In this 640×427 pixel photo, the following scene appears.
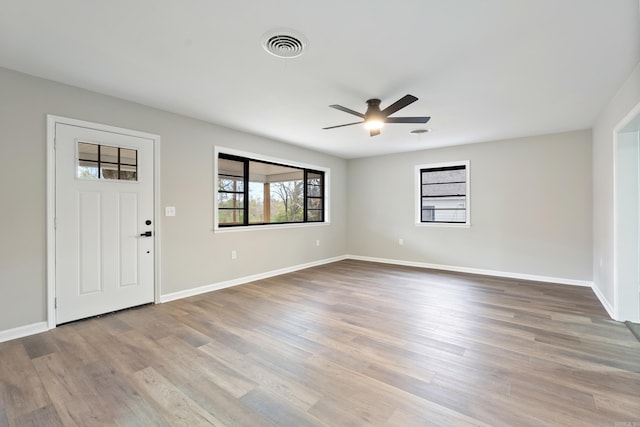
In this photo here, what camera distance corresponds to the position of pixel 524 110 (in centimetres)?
382

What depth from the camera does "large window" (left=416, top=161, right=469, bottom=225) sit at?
5866 millimetres

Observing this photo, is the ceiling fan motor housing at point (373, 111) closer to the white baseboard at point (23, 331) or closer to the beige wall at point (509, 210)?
the beige wall at point (509, 210)

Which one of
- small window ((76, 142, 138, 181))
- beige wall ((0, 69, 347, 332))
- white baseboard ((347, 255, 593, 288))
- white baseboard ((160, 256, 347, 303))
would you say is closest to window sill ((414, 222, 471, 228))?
white baseboard ((347, 255, 593, 288))

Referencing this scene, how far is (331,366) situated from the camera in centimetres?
230

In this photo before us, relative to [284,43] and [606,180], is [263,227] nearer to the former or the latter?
[284,43]

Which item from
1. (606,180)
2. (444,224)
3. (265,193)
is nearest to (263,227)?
(265,193)

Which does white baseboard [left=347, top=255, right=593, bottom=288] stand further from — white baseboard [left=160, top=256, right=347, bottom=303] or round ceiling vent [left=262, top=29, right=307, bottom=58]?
round ceiling vent [left=262, top=29, right=307, bottom=58]

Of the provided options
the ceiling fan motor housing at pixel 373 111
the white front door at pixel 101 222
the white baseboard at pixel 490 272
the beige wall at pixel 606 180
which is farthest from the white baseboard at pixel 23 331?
the beige wall at pixel 606 180

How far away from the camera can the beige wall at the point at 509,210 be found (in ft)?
15.7

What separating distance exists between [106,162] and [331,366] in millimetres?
3301

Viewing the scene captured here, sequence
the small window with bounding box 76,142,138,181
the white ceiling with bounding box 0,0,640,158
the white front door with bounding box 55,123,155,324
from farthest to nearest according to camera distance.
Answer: the small window with bounding box 76,142,138,181 → the white front door with bounding box 55,123,155,324 → the white ceiling with bounding box 0,0,640,158

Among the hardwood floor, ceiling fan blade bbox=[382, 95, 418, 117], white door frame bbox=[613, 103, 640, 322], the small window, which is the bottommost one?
the hardwood floor

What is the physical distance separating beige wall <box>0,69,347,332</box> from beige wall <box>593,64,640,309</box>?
15.1 ft

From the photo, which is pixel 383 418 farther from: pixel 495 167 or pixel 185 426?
pixel 495 167
